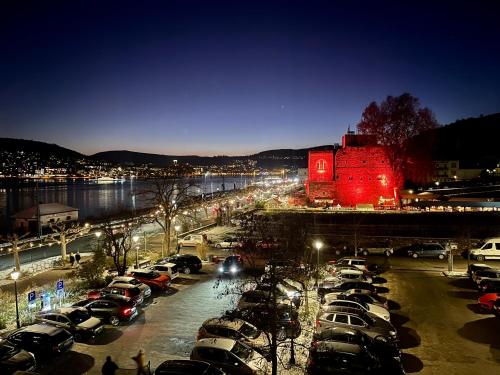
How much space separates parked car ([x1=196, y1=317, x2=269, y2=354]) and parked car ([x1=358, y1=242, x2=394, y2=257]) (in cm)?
1740

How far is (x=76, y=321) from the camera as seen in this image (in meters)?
14.6

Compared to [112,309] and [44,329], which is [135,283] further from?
[44,329]

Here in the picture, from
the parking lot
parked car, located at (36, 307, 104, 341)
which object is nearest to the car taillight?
the parking lot

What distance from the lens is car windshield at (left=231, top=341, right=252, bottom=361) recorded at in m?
11.7

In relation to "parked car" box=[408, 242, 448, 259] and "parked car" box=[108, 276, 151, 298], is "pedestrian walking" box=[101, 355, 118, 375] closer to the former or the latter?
"parked car" box=[108, 276, 151, 298]

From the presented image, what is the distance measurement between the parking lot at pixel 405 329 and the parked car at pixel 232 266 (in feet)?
5.34

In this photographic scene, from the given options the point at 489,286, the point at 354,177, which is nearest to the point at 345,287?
the point at 489,286

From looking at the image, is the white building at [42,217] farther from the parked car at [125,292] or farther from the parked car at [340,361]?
the parked car at [340,361]

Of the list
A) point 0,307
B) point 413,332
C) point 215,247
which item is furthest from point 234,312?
point 215,247

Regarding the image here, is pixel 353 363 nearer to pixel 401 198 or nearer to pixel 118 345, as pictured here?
pixel 118 345

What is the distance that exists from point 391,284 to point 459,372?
9572 mm

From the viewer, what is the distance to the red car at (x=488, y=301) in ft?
54.6

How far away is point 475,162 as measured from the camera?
96062 millimetres

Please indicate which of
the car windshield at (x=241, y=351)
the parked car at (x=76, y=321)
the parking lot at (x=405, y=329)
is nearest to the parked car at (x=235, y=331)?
the car windshield at (x=241, y=351)
